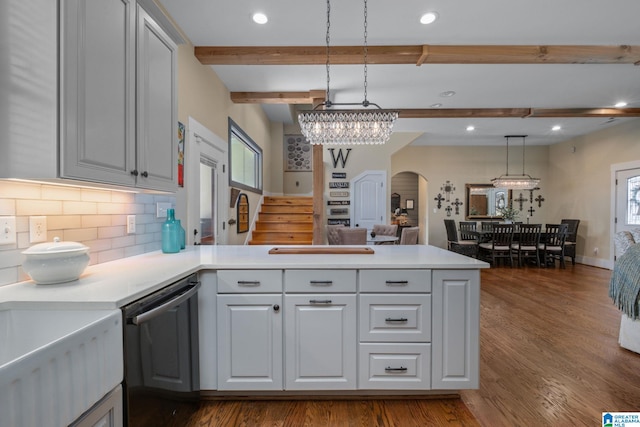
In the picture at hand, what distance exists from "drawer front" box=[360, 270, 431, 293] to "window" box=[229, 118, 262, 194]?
2.76 metres

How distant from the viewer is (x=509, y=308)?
11.7 ft

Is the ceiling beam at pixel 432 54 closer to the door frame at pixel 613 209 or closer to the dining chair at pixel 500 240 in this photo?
the dining chair at pixel 500 240

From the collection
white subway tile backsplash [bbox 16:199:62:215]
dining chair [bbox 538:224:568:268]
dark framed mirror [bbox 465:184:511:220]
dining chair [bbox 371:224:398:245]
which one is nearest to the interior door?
dining chair [bbox 538:224:568:268]

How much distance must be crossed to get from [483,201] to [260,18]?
24.4 feet

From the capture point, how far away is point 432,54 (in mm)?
2932

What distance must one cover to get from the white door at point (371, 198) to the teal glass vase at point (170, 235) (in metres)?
4.97

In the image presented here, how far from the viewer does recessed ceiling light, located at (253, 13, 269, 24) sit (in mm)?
2486

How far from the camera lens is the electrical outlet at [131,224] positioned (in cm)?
194

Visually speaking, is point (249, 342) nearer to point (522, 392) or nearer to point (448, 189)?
point (522, 392)

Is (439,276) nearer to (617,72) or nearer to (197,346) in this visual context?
(197,346)

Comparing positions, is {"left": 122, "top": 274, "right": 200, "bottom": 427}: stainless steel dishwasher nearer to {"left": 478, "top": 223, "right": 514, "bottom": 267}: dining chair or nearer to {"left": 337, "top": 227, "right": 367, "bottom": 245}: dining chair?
{"left": 337, "top": 227, "right": 367, "bottom": 245}: dining chair

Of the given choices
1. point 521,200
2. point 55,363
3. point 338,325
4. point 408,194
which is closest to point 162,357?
point 55,363

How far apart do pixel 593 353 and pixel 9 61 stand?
4.07 metres

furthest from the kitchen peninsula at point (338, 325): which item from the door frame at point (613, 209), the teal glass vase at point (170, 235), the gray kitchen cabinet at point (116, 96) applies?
the door frame at point (613, 209)
